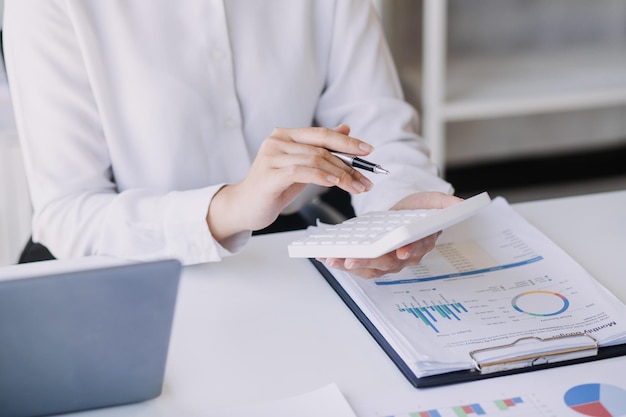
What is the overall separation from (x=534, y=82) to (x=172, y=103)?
1.47 m

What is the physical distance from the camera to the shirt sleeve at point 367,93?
131cm

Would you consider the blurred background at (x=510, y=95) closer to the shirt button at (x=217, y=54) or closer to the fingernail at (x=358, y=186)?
the shirt button at (x=217, y=54)

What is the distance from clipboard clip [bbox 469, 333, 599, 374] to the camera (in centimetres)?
77

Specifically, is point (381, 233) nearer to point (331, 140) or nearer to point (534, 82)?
point (331, 140)

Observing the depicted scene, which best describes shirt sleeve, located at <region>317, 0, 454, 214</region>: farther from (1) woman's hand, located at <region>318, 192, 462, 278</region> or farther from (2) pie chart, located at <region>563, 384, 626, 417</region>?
(2) pie chart, located at <region>563, 384, 626, 417</region>

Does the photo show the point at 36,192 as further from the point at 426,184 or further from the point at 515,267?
the point at 515,267

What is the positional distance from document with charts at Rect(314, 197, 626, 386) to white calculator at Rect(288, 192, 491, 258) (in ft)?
0.28

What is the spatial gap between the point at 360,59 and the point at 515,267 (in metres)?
0.52

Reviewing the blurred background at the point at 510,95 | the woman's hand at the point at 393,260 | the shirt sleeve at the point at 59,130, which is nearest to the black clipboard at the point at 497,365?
the woman's hand at the point at 393,260

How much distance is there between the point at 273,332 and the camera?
2.83 feet

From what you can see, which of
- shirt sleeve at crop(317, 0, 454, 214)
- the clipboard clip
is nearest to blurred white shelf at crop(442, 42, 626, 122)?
shirt sleeve at crop(317, 0, 454, 214)

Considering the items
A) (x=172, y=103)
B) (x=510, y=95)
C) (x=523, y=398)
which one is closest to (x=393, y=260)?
(x=523, y=398)

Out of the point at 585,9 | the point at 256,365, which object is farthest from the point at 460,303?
the point at 585,9

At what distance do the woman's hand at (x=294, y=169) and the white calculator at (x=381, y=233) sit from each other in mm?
50
